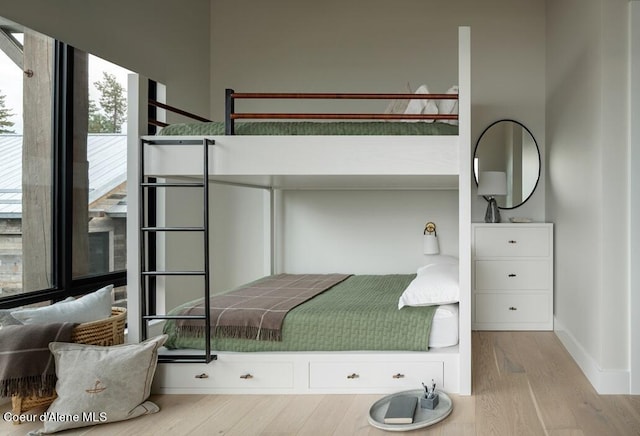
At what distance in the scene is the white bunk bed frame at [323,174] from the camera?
2.63 m

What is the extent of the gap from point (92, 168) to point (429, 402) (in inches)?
94.4

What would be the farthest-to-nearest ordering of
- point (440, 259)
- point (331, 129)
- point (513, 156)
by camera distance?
point (513, 156), point (440, 259), point (331, 129)

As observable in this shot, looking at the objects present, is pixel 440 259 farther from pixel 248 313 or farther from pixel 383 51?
pixel 248 313

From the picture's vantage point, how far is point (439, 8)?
454cm

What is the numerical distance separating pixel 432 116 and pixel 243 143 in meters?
0.97

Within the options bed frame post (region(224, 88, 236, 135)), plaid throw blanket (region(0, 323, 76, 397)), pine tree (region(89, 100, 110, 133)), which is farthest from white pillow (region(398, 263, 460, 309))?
pine tree (region(89, 100, 110, 133))

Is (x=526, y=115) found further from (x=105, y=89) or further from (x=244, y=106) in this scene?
(x=105, y=89)

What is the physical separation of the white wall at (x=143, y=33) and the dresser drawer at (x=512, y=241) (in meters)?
2.57

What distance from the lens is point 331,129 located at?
271 centimetres

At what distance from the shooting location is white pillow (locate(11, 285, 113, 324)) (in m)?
2.54

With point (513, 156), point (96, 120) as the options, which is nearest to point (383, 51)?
point (513, 156)

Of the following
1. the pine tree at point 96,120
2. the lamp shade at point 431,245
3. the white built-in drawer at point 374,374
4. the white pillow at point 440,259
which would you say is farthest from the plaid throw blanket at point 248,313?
the lamp shade at point 431,245

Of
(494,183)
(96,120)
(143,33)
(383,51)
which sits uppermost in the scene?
(383,51)

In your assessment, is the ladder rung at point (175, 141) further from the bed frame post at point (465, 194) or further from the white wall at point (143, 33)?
the bed frame post at point (465, 194)
